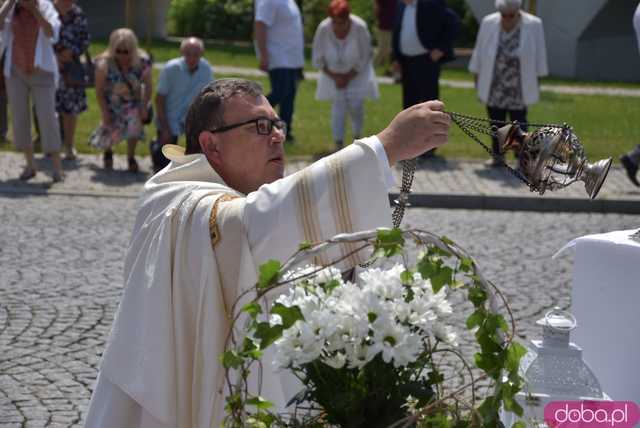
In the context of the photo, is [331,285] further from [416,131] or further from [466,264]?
[416,131]

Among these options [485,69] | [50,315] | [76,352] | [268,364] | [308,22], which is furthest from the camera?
[308,22]

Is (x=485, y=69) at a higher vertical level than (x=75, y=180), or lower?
higher

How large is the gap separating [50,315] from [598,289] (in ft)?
12.6

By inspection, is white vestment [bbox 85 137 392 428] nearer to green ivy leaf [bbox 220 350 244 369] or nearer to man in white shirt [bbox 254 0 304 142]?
green ivy leaf [bbox 220 350 244 369]

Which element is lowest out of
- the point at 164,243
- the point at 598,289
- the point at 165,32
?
the point at 165,32

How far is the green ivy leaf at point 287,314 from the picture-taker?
236 centimetres

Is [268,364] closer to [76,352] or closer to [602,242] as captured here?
[602,242]

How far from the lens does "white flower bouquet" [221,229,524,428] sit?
2.36 m

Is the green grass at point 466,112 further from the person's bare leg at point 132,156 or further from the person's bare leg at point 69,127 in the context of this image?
the person's bare leg at point 132,156

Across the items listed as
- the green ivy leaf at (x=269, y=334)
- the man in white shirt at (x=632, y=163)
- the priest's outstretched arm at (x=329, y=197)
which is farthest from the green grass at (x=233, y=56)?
the green ivy leaf at (x=269, y=334)

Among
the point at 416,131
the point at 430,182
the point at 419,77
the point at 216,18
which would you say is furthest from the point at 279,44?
the point at 216,18

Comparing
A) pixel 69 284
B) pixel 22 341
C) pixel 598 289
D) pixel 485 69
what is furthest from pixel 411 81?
pixel 598 289

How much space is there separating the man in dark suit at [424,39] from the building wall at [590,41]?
13.6 m

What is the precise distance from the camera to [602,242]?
12.8ft
